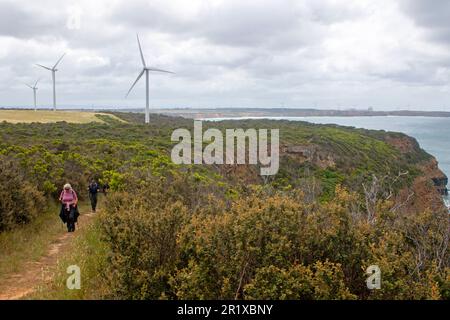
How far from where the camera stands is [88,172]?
22.5 metres

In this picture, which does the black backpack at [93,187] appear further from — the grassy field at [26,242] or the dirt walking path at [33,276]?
the dirt walking path at [33,276]

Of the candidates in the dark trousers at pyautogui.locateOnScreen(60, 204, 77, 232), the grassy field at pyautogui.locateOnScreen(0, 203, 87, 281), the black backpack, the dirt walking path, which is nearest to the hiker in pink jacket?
the dark trousers at pyautogui.locateOnScreen(60, 204, 77, 232)

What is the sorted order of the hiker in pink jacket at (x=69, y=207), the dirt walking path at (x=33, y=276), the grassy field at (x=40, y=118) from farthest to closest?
the grassy field at (x=40, y=118)
the hiker in pink jacket at (x=69, y=207)
the dirt walking path at (x=33, y=276)

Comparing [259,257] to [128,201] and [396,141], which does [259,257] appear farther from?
[396,141]

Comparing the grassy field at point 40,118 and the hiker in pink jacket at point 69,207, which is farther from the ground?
the grassy field at point 40,118

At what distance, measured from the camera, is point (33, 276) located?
9625 millimetres

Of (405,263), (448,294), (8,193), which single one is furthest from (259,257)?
(8,193)

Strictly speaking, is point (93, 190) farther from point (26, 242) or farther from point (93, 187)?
point (26, 242)

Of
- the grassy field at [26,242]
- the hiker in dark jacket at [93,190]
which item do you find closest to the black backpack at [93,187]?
the hiker in dark jacket at [93,190]

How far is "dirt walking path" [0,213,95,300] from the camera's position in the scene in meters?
8.64

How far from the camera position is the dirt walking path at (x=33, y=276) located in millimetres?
8641

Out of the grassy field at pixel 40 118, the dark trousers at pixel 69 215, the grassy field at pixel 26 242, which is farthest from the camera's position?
the grassy field at pixel 40 118

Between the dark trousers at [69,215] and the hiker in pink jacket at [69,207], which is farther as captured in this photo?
the dark trousers at [69,215]
